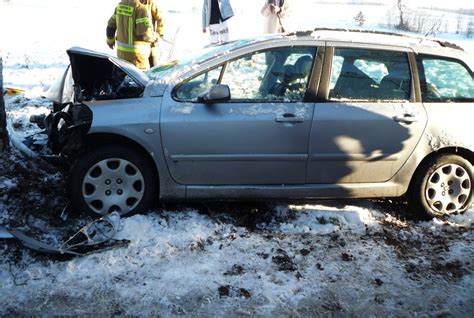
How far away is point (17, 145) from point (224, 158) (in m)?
2.34

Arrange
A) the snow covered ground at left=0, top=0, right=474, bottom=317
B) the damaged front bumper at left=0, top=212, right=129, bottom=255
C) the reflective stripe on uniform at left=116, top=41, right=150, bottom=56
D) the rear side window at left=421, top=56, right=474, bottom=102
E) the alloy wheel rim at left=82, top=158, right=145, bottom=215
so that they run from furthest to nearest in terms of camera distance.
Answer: the reflective stripe on uniform at left=116, top=41, right=150, bottom=56 < the rear side window at left=421, top=56, right=474, bottom=102 < the alloy wheel rim at left=82, top=158, right=145, bottom=215 < the damaged front bumper at left=0, top=212, right=129, bottom=255 < the snow covered ground at left=0, top=0, right=474, bottom=317

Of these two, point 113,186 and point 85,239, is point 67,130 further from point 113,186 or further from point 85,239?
point 85,239

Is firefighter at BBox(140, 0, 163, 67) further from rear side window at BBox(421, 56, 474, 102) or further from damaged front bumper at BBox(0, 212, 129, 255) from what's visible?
rear side window at BBox(421, 56, 474, 102)

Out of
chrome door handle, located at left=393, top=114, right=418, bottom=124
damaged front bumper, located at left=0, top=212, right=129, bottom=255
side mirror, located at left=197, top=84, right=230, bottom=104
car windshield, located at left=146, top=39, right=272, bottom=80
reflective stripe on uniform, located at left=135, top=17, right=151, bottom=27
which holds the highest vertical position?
reflective stripe on uniform, located at left=135, top=17, right=151, bottom=27

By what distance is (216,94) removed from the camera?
3916 millimetres

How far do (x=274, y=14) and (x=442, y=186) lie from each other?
5366 mm

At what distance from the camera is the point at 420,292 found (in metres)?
3.43

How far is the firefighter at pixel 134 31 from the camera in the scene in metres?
6.96

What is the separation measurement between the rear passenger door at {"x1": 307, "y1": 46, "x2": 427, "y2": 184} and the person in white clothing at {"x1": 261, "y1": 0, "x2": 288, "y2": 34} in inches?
186

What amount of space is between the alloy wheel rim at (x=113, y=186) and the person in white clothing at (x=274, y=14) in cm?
554

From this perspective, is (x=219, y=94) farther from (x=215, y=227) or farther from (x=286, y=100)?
(x=215, y=227)

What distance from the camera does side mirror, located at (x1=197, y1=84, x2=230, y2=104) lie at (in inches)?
154

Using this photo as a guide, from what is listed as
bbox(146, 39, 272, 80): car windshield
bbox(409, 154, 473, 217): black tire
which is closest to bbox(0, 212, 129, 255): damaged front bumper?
bbox(146, 39, 272, 80): car windshield

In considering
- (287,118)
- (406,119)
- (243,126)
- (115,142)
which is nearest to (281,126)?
(287,118)
